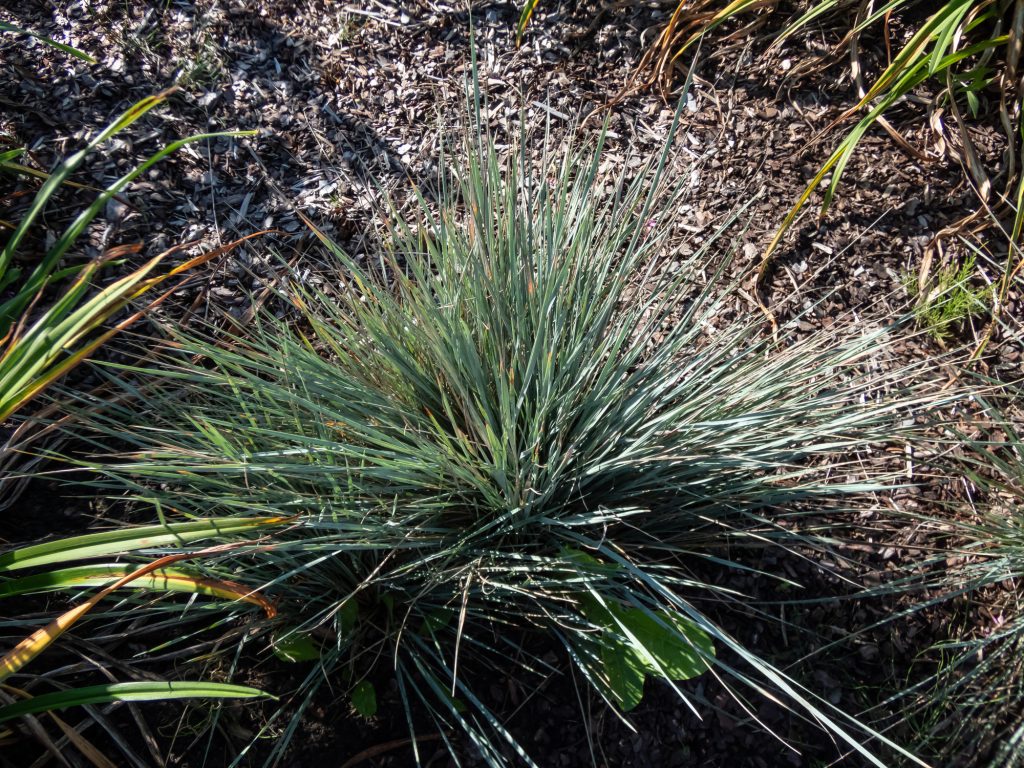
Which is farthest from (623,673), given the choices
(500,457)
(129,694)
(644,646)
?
(129,694)

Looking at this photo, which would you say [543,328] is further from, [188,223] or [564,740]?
[188,223]

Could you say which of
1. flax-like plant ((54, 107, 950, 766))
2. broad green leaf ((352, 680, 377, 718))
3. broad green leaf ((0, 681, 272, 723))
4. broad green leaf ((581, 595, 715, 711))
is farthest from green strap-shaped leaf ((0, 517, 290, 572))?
broad green leaf ((581, 595, 715, 711))

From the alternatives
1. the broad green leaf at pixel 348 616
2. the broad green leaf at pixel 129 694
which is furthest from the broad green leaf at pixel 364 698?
the broad green leaf at pixel 129 694

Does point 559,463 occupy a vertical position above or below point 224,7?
below

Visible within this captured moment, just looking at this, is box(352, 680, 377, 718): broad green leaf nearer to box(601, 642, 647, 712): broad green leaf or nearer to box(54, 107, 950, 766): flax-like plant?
box(54, 107, 950, 766): flax-like plant

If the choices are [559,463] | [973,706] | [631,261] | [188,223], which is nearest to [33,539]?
[188,223]

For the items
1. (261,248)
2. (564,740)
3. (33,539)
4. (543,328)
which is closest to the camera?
(543,328)

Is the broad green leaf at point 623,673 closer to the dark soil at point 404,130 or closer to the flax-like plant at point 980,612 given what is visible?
the dark soil at point 404,130
